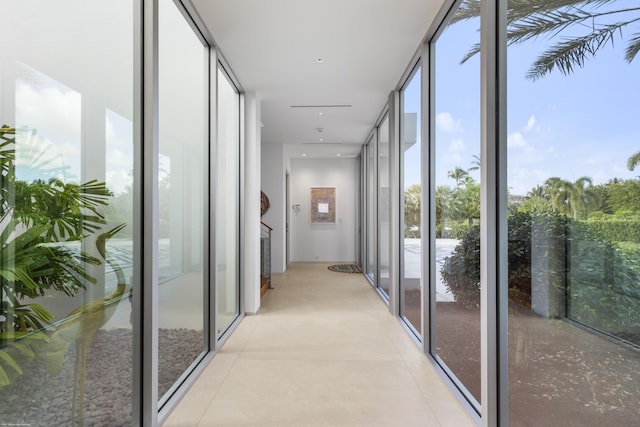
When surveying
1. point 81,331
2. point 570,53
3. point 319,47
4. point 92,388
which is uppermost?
point 319,47

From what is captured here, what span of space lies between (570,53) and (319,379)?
2419 millimetres

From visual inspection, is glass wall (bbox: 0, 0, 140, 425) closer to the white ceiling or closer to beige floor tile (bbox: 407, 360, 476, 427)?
the white ceiling

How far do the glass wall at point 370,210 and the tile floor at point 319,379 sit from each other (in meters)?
2.29

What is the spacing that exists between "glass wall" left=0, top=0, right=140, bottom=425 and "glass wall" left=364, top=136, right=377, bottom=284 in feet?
16.0

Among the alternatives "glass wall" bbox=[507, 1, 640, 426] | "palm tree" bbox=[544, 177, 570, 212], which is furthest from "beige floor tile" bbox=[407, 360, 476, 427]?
"palm tree" bbox=[544, 177, 570, 212]

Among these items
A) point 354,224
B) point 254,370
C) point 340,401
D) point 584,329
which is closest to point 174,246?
point 254,370

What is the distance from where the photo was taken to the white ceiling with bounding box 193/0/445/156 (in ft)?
8.91

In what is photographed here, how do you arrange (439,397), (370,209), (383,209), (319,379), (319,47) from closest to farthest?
(439,397) → (319,379) → (319,47) → (383,209) → (370,209)

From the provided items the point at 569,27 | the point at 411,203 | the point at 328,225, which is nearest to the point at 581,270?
the point at 569,27

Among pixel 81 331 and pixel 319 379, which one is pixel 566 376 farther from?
pixel 81 331

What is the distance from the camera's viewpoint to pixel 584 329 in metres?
1.34

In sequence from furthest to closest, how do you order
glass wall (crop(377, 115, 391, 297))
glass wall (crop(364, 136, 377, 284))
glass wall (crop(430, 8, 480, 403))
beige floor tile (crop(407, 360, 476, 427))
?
glass wall (crop(364, 136, 377, 284))
glass wall (crop(377, 115, 391, 297))
glass wall (crop(430, 8, 480, 403))
beige floor tile (crop(407, 360, 476, 427))

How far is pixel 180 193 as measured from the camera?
101 inches

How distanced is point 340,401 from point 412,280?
1.77 metres
